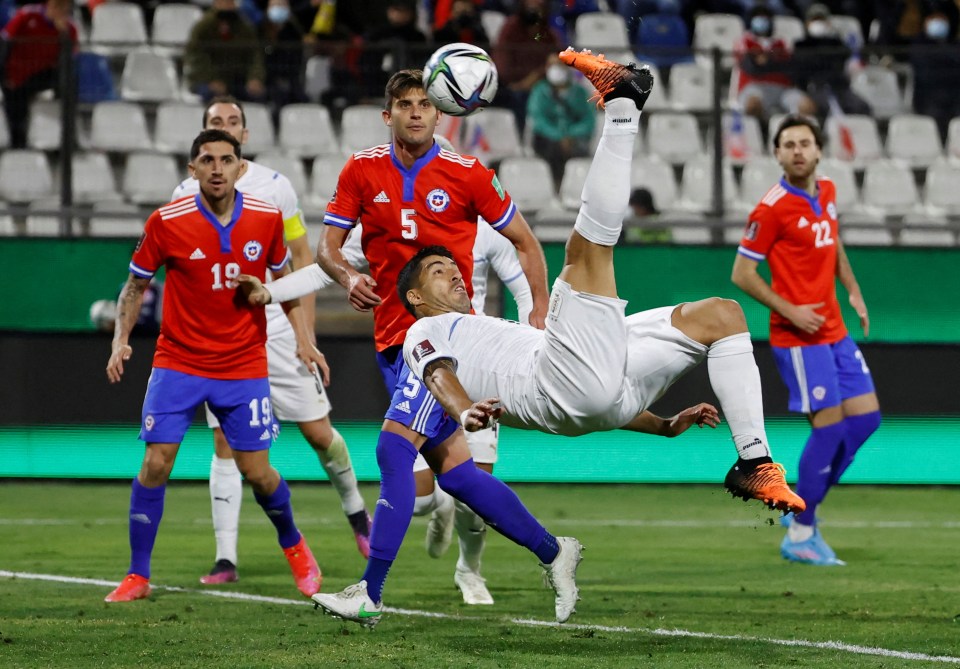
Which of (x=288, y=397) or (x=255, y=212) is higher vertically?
(x=255, y=212)

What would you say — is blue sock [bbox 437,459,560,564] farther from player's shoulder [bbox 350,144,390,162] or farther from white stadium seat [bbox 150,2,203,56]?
white stadium seat [bbox 150,2,203,56]

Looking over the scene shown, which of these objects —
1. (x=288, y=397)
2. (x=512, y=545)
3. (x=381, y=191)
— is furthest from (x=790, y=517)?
(x=381, y=191)

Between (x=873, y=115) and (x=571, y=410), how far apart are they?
8.33 m

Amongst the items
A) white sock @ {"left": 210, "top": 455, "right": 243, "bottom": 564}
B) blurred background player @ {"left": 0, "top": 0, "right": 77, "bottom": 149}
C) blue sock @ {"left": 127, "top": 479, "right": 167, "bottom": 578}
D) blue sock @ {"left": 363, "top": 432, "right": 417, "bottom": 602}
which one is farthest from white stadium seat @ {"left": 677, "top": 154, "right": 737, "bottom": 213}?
blue sock @ {"left": 363, "top": 432, "right": 417, "bottom": 602}

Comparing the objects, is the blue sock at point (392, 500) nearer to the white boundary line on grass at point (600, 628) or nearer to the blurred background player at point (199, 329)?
the white boundary line on grass at point (600, 628)

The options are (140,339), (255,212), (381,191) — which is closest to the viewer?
(381,191)

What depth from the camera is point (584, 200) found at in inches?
221

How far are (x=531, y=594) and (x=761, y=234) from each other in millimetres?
2851

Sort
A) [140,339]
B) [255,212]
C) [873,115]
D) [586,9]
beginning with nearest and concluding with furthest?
[255,212]
[140,339]
[873,115]
[586,9]

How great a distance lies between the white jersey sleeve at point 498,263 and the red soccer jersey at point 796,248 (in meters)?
1.68

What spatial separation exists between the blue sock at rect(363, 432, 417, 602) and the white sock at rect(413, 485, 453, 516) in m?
0.93

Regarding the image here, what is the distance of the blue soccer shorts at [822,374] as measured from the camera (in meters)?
9.02

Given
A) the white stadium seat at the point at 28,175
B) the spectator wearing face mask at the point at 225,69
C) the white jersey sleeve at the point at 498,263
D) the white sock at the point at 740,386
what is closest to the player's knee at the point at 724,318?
the white sock at the point at 740,386

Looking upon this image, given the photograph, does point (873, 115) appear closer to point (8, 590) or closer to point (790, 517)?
point (790, 517)
